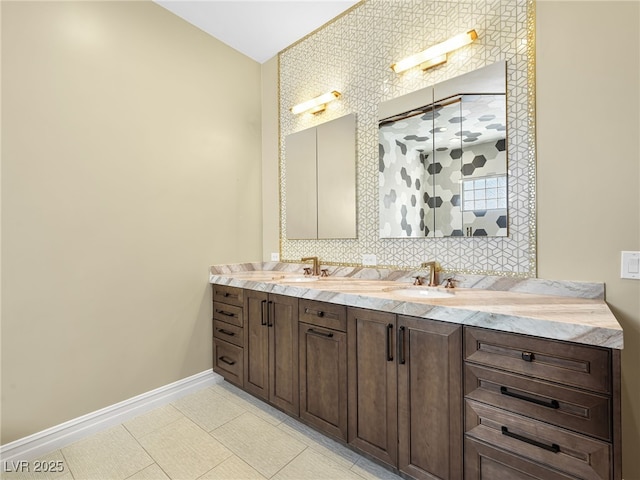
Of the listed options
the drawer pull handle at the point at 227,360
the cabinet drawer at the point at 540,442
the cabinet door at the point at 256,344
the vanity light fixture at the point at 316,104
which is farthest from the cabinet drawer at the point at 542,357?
the vanity light fixture at the point at 316,104

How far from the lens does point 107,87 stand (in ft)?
6.37

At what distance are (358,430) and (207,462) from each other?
82 cm

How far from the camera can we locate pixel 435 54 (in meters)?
1.80

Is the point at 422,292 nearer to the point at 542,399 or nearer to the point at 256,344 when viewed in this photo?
the point at 542,399

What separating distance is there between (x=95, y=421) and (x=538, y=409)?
236 centimetres

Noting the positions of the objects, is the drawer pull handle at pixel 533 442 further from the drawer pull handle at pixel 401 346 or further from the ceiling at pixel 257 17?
the ceiling at pixel 257 17

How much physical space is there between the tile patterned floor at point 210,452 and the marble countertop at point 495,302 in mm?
843

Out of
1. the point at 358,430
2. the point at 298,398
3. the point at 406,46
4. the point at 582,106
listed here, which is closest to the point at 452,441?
the point at 358,430

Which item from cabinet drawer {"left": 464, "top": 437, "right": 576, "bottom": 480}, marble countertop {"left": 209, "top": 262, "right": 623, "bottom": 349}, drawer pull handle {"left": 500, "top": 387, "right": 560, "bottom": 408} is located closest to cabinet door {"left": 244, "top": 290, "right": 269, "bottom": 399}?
marble countertop {"left": 209, "top": 262, "right": 623, "bottom": 349}

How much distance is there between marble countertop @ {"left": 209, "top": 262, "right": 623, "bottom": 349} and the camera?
101 centimetres

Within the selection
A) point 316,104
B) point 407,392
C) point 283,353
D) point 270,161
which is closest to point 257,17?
point 316,104

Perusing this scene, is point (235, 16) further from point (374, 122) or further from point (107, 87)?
point (374, 122)

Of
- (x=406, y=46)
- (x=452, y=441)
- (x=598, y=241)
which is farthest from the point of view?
(x=406, y=46)

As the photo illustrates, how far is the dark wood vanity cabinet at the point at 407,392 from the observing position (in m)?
1.26
